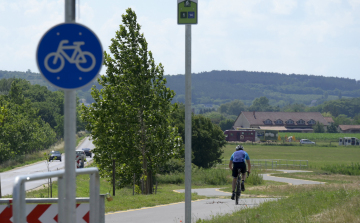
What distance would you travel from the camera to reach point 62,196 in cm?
473

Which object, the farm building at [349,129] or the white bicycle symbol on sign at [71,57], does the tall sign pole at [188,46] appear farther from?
the farm building at [349,129]

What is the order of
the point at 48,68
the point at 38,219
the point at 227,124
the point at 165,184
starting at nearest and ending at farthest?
the point at 48,68, the point at 38,219, the point at 165,184, the point at 227,124

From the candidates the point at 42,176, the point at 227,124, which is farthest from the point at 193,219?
the point at 227,124

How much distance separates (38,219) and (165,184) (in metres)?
29.1

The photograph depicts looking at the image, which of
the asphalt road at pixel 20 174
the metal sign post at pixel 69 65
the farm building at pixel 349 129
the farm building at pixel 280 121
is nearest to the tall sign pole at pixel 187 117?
the metal sign post at pixel 69 65

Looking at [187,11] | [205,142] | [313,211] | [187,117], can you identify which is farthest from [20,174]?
[187,11]

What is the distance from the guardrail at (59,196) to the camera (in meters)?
4.21

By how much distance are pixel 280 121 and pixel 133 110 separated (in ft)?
513

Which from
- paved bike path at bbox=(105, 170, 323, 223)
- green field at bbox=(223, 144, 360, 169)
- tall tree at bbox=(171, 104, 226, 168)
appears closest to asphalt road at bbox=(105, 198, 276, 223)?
paved bike path at bbox=(105, 170, 323, 223)

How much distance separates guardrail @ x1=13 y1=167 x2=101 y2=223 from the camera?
13.8ft

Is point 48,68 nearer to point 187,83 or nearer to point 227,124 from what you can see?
point 187,83

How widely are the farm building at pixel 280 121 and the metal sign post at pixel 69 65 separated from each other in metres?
162

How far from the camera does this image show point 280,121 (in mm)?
172125

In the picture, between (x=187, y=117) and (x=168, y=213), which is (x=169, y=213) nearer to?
(x=168, y=213)
